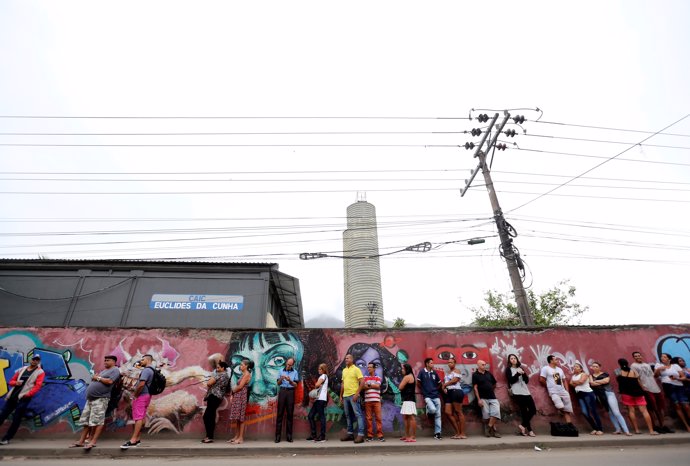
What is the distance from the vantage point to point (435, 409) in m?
7.79

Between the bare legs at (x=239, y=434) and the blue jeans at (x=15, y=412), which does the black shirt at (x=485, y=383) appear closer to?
the bare legs at (x=239, y=434)

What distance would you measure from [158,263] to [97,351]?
9.47 meters

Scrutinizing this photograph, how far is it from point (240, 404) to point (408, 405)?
3.56m

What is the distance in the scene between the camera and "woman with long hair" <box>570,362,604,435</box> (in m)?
8.06

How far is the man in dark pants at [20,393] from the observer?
23.1 feet

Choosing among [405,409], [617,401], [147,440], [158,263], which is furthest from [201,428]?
[158,263]

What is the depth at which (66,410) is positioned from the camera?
7988 mm

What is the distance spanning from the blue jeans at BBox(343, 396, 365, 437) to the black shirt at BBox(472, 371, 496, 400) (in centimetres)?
275

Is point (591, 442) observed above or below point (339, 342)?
below

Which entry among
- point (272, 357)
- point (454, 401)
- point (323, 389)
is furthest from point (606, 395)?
point (272, 357)

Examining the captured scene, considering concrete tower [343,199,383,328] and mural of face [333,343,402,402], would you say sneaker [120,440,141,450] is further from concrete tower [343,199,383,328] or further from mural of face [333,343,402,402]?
concrete tower [343,199,383,328]

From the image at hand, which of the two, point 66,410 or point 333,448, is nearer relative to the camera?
point 333,448

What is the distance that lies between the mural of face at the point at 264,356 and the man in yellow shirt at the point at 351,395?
1.37 meters

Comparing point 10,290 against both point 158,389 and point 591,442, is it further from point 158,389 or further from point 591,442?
point 591,442
